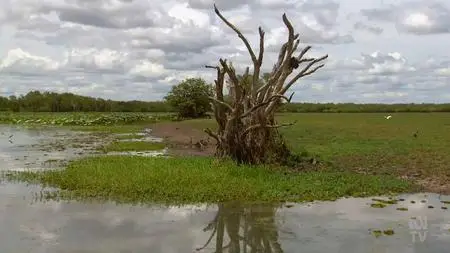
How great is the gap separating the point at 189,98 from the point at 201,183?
6380 cm

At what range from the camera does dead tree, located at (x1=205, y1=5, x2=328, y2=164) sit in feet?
65.7

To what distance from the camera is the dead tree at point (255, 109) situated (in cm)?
2002

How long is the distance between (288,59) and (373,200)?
7948 mm

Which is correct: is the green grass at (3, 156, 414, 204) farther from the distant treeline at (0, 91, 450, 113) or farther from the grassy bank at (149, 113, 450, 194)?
the distant treeline at (0, 91, 450, 113)

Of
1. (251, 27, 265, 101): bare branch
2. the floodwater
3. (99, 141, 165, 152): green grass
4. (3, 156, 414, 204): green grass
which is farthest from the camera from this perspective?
(99, 141, 165, 152): green grass

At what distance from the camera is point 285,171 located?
19.5 meters

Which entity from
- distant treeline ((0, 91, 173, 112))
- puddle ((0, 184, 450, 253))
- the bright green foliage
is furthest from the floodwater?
distant treeline ((0, 91, 173, 112))

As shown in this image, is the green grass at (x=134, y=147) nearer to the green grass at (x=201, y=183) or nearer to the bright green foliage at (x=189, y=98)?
the green grass at (x=201, y=183)

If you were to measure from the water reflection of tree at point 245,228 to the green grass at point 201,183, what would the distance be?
116 cm

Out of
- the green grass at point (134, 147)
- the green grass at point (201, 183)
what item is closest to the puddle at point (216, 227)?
the green grass at point (201, 183)

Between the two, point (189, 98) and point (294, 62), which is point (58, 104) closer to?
point (189, 98)

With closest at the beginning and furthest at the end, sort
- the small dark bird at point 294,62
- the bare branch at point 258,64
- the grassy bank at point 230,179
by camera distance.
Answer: the grassy bank at point 230,179
the bare branch at point 258,64
the small dark bird at point 294,62

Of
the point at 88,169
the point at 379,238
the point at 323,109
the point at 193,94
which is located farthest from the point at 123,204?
the point at 323,109

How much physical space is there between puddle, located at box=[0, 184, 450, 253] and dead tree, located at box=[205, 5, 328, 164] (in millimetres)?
6015
